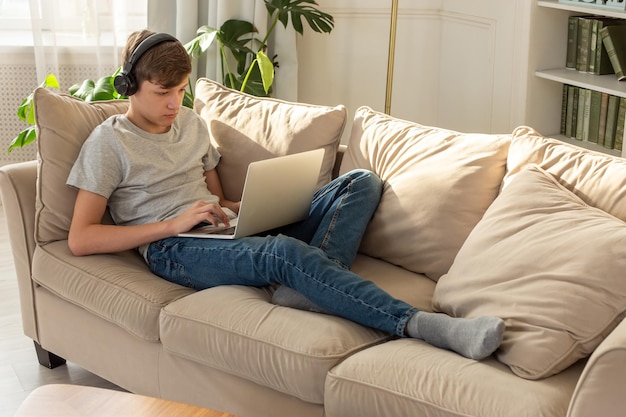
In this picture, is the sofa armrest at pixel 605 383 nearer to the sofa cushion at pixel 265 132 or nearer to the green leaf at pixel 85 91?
the sofa cushion at pixel 265 132

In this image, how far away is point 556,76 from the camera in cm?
367

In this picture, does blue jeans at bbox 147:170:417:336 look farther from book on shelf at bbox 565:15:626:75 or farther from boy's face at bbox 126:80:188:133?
book on shelf at bbox 565:15:626:75

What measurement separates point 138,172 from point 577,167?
1.17 metres

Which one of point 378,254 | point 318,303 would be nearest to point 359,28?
point 378,254

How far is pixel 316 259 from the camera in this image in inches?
84.2

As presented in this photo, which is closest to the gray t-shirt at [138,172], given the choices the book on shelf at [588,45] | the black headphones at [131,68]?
the black headphones at [131,68]

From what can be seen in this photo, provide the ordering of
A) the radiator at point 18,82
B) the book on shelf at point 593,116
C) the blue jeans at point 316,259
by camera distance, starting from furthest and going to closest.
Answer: the radiator at point 18,82 → the book on shelf at point 593,116 → the blue jeans at point 316,259

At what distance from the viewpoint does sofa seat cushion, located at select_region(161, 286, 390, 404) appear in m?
1.93

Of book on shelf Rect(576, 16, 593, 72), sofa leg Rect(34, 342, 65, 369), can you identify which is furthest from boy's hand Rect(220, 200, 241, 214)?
book on shelf Rect(576, 16, 593, 72)

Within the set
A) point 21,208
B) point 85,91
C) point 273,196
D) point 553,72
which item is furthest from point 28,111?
point 553,72

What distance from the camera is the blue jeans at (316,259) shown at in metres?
2.05

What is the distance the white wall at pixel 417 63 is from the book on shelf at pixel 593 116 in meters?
0.29

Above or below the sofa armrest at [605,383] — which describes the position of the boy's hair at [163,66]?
above

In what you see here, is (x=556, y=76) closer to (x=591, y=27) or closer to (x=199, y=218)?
(x=591, y=27)
